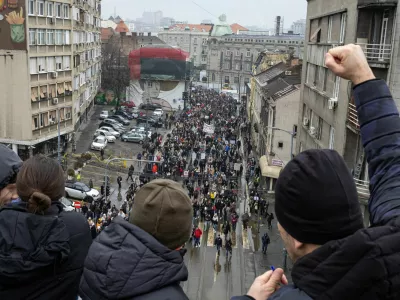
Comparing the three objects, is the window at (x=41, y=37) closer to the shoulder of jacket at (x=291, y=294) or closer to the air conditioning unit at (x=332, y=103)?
the air conditioning unit at (x=332, y=103)

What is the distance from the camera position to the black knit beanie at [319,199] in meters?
2.29

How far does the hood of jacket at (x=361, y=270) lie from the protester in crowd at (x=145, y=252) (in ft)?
3.13

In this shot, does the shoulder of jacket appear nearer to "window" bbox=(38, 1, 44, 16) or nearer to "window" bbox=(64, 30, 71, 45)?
"window" bbox=(38, 1, 44, 16)

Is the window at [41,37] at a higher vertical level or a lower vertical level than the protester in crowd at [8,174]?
higher

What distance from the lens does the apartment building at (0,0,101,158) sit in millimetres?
34625

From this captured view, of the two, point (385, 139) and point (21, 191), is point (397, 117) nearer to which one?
point (385, 139)

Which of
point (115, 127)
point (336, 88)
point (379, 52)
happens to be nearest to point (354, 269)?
point (379, 52)

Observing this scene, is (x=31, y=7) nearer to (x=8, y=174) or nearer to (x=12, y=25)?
(x=12, y=25)

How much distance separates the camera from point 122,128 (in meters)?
55.3

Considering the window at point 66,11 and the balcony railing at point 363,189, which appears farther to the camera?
the window at point 66,11

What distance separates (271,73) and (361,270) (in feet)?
161

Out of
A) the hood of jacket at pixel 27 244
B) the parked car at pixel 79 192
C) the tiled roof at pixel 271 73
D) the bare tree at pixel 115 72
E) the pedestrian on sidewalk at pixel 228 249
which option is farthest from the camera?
the bare tree at pixel 115 72

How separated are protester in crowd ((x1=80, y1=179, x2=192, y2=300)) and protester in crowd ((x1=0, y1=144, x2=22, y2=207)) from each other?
133 centimetres

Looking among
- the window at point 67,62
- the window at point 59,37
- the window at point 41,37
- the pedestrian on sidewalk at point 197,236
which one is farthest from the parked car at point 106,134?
the pedestrian on sidewalk at point 197,236
